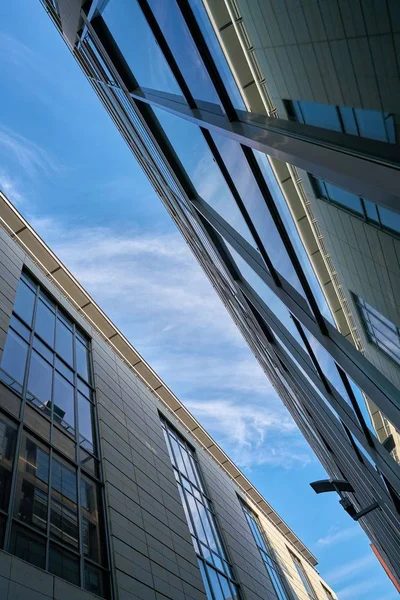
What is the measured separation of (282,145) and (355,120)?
1354 millimetres

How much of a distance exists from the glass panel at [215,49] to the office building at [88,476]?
8987 mm

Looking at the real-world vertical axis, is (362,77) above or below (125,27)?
below

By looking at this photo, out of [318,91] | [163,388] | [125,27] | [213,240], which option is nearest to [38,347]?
[213,240]

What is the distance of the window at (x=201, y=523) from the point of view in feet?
63.7

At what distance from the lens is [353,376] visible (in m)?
6.49

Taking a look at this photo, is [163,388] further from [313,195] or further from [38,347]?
[313,195]

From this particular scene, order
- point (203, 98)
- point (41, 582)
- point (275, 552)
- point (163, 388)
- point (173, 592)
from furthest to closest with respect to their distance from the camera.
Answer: point (275, 552) → point (163, 388) → point (173, 592) → point (41, 582) → point (203, 98)

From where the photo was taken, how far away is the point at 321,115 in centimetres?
545

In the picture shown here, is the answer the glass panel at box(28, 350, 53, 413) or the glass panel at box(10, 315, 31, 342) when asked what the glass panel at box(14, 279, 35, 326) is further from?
the glass panel at box(28, 350, 53, 413)

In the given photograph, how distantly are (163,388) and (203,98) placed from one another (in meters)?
27.8

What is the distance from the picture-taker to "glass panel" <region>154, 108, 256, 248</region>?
27.7 feet

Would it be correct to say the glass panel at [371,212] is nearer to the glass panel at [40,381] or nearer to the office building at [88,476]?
the office building at [88,476]

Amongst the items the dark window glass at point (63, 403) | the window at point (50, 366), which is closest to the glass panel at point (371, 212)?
the window at point (50, 366)

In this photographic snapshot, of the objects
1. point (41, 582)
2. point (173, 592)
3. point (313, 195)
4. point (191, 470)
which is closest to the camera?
point (41, 582)
